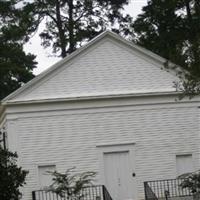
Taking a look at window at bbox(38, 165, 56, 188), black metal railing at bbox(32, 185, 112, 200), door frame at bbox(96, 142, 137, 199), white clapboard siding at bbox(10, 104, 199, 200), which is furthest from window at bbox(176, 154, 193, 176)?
window at bbox(38, 165, 56, 188)

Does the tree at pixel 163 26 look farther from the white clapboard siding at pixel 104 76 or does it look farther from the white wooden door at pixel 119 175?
the white wooden door at pixel 119 175

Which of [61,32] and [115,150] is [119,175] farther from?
[61,32]

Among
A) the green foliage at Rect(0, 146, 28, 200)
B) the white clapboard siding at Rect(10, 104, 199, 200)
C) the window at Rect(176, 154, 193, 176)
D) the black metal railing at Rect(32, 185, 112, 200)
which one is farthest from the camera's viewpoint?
the window at Rect(176, 154, 193, 176)

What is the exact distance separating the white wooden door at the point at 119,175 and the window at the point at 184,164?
8.71 feet

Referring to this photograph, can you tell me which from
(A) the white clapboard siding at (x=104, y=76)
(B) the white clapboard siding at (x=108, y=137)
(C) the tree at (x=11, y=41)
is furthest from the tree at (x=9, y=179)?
(C) the tree at (x=11, y=41)

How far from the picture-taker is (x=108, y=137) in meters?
30.1

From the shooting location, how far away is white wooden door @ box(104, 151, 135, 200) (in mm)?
29875

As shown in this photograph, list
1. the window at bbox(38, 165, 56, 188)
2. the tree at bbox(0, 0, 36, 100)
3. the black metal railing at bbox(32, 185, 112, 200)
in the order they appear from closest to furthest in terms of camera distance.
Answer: the black metal railing at bbox(32, 185, 112, 200)
the window at bbox(38, 165, 56, 188)
the tree at bbox(0, 0, 36, 100)

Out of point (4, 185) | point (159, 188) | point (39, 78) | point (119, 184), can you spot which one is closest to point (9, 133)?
point (39, 78)

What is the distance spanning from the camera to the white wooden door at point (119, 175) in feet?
98.0

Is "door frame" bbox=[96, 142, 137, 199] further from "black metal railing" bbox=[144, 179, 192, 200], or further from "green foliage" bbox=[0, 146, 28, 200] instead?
"green foliage" bbox=[0, 146, 28, 200]

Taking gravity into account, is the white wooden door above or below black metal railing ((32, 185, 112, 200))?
above

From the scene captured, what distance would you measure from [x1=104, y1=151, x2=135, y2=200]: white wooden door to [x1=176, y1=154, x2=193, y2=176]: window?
2.66m

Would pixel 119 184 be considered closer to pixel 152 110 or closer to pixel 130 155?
pixel 130 155
